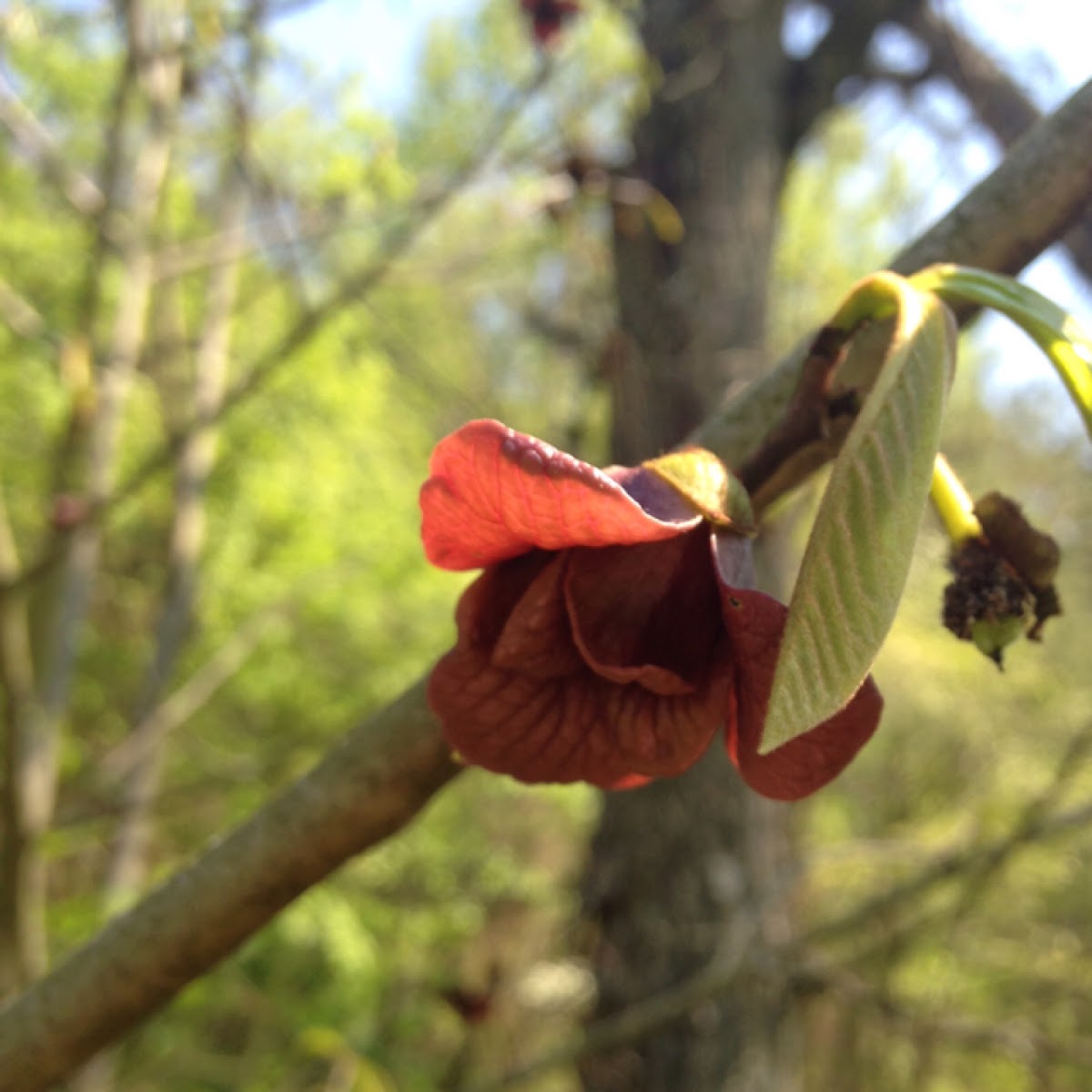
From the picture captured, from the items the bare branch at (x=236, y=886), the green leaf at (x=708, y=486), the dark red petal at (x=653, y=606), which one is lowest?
the bare branch at (x=236, y=886)

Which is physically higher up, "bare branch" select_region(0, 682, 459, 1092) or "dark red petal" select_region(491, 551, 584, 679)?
"dark red petal" select_region(491, 551, 584, 679)

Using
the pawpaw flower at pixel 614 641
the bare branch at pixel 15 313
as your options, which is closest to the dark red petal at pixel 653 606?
the pawpaw flower at pixel 614 641

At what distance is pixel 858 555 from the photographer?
38cm

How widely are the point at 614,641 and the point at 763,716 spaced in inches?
3.1

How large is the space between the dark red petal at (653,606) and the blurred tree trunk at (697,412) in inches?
71.5

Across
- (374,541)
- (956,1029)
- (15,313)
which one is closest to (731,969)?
(956,1029)

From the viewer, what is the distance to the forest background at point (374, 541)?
2.12m

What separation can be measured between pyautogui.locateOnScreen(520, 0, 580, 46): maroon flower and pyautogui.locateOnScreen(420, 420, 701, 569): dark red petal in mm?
1812

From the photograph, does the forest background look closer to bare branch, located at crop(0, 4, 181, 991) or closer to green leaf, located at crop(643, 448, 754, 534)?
bare branch, located at crop(0, 4, 181, 991)

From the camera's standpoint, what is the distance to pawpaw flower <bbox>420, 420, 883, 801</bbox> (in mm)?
429

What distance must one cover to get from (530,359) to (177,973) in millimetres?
8435

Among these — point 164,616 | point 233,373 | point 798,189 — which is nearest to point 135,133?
point 233,373

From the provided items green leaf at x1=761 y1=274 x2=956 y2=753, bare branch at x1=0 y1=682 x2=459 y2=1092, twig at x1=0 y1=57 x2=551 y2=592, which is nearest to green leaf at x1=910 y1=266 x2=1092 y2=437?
green leaf at x1=761 y1=274 x2=956 y2=753

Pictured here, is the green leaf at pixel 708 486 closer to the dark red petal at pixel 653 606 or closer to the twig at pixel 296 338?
the dark red petal at pixel 653 606
